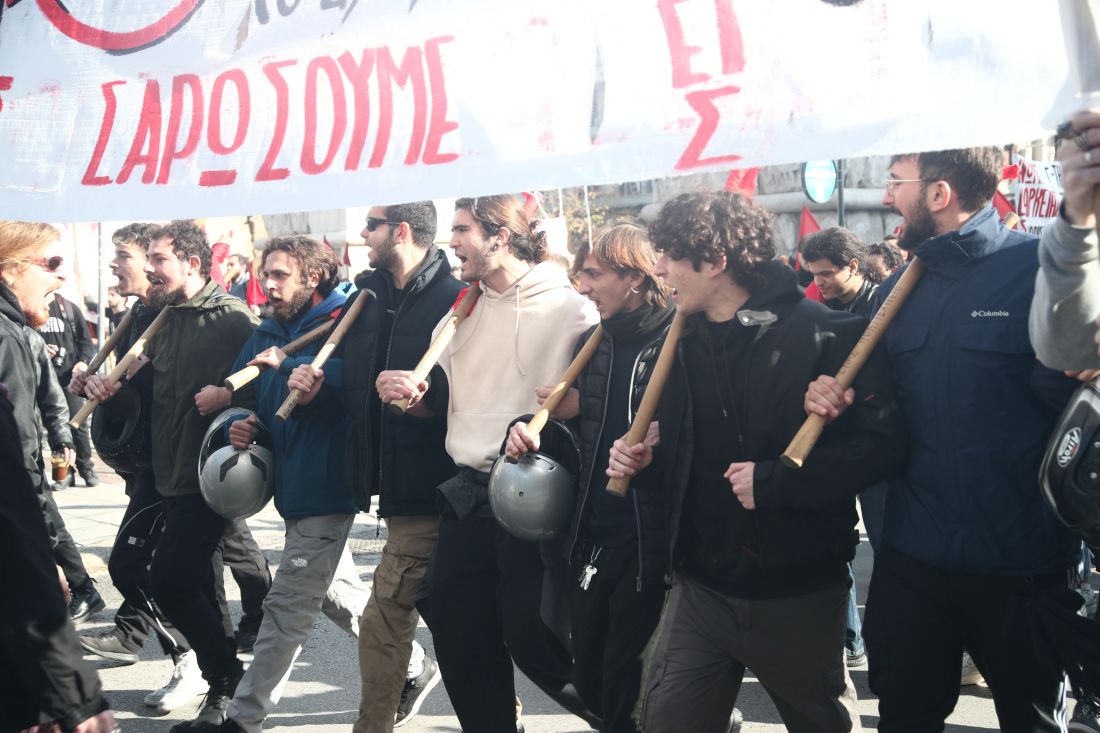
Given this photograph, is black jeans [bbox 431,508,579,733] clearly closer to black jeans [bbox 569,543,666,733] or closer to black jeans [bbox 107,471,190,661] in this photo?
black jeans [bbox 569,543,666,733]

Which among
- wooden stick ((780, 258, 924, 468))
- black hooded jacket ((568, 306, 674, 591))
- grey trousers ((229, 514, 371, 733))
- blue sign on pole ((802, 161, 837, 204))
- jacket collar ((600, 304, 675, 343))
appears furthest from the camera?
blue sign on pole ((802, 161, 837, 204))

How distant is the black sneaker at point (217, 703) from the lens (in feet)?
16.5

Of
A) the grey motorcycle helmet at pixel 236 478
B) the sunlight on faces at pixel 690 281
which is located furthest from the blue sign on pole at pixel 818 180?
the sunlight on faces at pixel 690 281

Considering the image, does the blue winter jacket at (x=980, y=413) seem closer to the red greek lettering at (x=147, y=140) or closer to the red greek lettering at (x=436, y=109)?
the red greek lettering at (x=436, y=109)

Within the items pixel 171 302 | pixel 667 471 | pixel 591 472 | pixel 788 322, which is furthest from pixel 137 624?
pixel 788 322

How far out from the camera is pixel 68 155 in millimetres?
3436

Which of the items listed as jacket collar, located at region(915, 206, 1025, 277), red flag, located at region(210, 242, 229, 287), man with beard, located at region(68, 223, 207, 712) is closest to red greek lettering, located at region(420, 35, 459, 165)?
jacket collar, located at region(915, 206, 1025, 277)

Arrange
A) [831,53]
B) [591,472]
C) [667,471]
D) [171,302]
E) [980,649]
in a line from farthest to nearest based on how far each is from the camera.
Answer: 1. [171,302]
2. [591,472]
3. [667,471]
4. [980,649]
5. [831,53]

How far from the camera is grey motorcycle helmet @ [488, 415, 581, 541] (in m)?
3.88

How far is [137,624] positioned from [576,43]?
14.5 feet

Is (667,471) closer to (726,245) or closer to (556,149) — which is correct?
(726,245)

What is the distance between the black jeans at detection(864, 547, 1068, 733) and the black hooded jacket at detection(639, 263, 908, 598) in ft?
0.70

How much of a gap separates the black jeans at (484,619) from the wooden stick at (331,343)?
88 cm

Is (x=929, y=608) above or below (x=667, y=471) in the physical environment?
below
